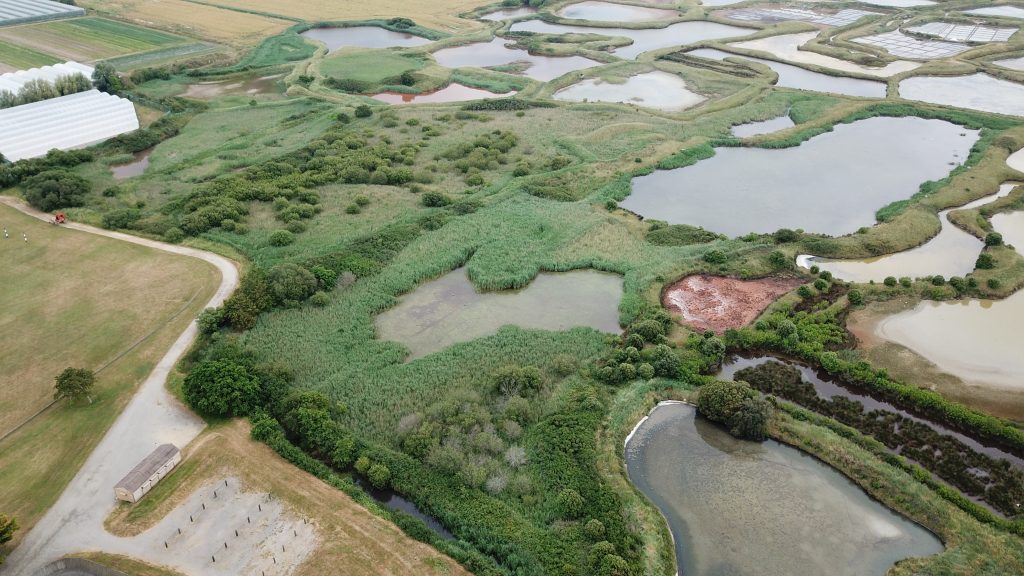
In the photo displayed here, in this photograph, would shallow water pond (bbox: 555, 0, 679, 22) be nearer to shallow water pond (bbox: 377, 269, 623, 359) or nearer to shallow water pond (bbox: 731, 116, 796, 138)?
shallow water pond (bbox: 731, 116, 796, 138)

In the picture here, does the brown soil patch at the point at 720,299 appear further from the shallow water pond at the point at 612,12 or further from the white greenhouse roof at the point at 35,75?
the shallow water pond at the point at 612,12

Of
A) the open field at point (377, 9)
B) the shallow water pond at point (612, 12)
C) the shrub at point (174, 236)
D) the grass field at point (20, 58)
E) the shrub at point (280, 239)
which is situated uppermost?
the shallow water pond at point (612, 12)

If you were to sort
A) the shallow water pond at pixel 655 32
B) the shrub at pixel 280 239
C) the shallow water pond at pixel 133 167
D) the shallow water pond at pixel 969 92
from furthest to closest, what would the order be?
the shallow water pond at pixel 655 32 < the shallow water pond at pixel 969 92 < the shallow water pond at pixel 133 167 < the shrub at pixel 280 239

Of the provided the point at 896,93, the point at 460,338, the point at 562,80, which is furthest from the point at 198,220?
the point at 896,93

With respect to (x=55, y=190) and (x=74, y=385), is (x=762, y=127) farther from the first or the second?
(x=55, y=190)

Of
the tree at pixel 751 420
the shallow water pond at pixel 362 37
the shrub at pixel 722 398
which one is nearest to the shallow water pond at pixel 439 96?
the shallow water pond at pixel 362 37

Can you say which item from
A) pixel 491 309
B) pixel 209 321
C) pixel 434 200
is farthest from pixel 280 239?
pixel 491 309

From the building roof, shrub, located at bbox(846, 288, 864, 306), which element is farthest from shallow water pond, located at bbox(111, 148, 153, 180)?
shrub, located at bbox(846, 288, 864, 306)

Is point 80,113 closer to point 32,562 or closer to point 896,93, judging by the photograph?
point 32,562
